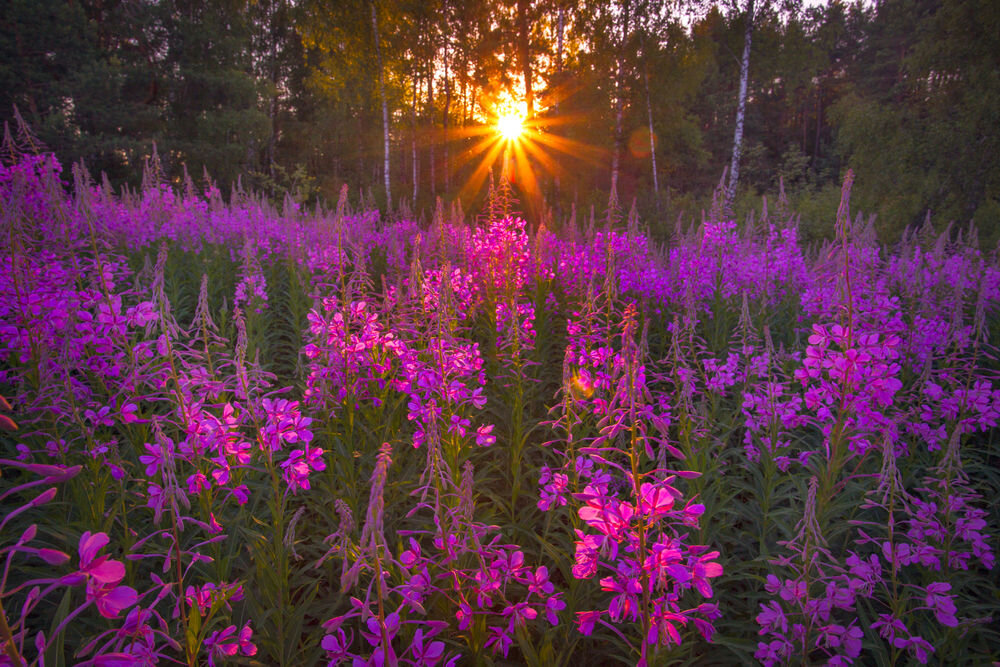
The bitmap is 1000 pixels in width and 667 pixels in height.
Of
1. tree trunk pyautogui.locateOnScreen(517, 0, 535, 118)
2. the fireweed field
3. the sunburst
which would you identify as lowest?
the fireweed field

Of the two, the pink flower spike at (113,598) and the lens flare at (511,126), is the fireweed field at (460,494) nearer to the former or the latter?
the pink flower spike at (113,598)

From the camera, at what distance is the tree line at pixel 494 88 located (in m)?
11.5

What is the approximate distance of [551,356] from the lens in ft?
16.1

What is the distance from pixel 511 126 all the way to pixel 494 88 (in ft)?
5.71

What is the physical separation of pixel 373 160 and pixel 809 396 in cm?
4211

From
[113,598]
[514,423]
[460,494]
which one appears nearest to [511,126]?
[514,423]

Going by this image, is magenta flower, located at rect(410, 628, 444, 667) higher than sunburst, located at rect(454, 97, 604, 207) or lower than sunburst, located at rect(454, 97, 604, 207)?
lower

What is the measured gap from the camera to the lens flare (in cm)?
2088

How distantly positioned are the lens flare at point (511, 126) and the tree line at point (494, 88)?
73cm

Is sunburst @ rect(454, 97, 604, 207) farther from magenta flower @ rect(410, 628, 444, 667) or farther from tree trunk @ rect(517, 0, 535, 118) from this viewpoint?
magenta flower @ rect(410, 628, 444, 667)

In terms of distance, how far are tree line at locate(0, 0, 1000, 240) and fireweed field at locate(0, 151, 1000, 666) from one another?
17.0 feet

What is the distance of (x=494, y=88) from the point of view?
829 inches

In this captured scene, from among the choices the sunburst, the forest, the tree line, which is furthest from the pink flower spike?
the sunburst

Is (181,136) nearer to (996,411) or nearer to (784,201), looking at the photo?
(784,201)
